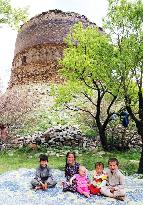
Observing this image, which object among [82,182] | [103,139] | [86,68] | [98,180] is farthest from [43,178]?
[103,139]

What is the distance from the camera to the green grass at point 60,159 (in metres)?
15.7

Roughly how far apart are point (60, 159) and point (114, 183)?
25.0 ft

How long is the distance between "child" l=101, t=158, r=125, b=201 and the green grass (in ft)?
13.7

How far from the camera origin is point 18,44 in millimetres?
35156

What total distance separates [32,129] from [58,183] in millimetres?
12214

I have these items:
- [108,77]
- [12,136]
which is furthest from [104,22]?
[12,136]

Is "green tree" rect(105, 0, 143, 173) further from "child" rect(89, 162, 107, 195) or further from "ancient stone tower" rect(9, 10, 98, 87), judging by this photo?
"ancient stone tower" rect(9, 10, 98, 87)

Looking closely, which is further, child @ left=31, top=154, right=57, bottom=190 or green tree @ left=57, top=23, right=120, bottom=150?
green tree @ left=57, top=23, right=120, bottom=150

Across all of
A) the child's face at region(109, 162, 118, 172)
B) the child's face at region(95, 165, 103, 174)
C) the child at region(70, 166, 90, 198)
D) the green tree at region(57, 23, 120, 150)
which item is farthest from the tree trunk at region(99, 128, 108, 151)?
the child's face at region(109, 162, 118, 172)

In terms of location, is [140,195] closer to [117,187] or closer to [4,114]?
[117,187]

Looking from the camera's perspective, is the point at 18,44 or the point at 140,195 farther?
the point at 18,44

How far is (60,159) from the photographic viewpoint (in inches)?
708

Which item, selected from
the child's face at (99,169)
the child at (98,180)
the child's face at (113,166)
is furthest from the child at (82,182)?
the child's face at (113,166)

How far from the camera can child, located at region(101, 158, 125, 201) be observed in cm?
1015
